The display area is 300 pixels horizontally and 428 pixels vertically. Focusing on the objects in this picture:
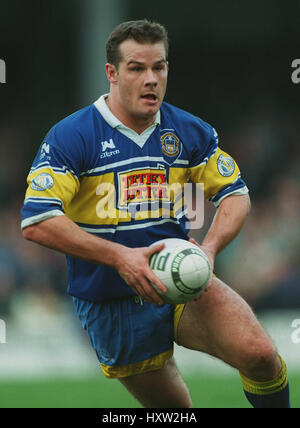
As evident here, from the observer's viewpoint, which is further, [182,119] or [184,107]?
[184,107]

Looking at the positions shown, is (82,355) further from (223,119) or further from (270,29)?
(270,29)

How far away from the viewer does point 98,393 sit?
27.2 feet

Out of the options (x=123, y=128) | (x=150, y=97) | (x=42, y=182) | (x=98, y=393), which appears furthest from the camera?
(x=98, y=393)

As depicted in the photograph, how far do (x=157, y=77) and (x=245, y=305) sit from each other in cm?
141

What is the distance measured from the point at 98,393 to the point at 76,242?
4061mm

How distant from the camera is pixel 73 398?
7.93m

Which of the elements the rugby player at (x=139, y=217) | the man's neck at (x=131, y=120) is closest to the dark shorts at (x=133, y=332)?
the rugby player at (x=139, y=217)

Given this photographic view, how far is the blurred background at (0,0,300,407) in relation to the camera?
393 inches

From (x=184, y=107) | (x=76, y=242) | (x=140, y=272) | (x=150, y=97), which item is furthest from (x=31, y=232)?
(x=184, y=107)

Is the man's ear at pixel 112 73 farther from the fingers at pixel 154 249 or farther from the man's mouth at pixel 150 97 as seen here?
the fingers at pixel 154 249

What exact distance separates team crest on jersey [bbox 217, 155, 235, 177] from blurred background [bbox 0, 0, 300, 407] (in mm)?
3014

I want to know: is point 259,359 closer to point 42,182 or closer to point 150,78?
point 42,182

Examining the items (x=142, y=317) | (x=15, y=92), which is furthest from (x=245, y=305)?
(x=15, y=92)

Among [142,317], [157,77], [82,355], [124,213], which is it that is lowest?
[82,355]
